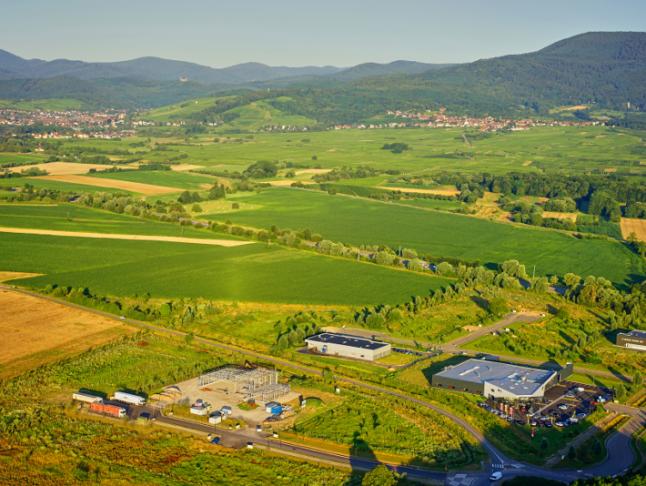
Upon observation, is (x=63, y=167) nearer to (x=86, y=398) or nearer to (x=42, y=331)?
(x=42, y=331)

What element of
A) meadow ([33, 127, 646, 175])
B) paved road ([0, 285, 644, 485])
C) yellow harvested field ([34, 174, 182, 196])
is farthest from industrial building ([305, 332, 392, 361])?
meadow ([33, 127, 646, 175])

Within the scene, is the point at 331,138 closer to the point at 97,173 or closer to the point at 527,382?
the point at 97,173

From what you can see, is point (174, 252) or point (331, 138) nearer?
point (174, 252)

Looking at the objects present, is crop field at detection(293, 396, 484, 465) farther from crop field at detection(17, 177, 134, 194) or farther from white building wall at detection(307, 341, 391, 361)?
crop field at detection(17, 177, 134, 194)

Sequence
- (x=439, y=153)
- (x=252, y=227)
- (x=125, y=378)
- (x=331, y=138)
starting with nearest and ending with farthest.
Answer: (x=125, y=378) → (x=252, y=227) → (x=439, y=153) → (x=331, y=138)

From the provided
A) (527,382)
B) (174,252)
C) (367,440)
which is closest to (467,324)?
(527,382)

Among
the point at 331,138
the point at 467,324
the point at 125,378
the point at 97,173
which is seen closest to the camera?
the point at 125,378

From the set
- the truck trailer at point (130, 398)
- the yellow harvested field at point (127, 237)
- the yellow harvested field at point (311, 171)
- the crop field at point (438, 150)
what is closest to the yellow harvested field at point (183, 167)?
the crop field at point (438, 150)
